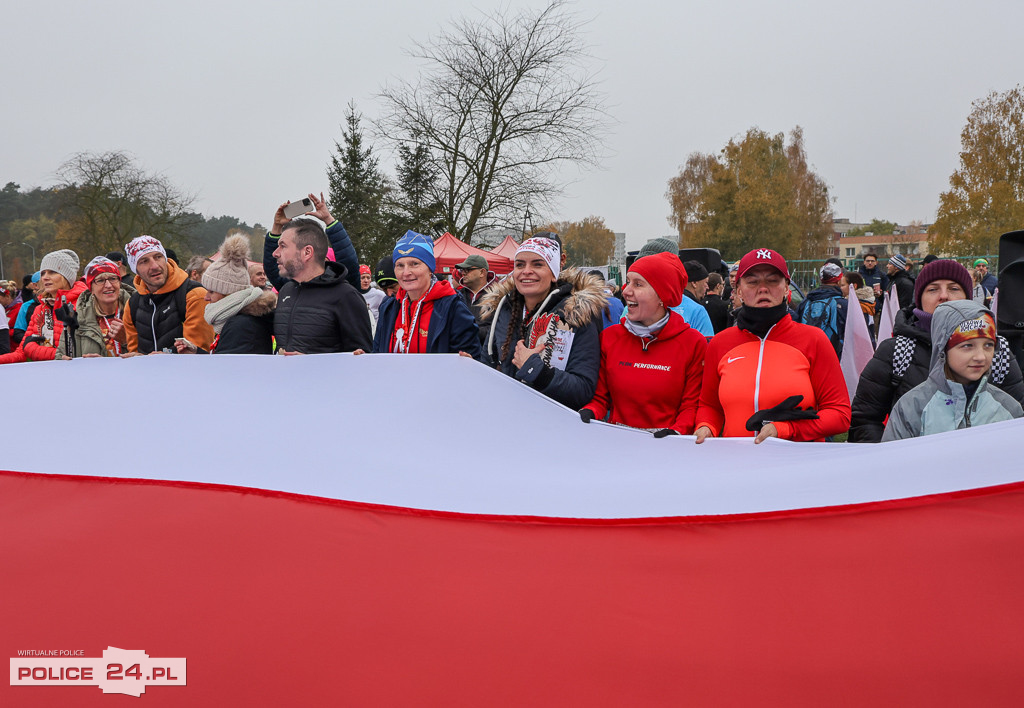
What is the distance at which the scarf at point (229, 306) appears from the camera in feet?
13.9

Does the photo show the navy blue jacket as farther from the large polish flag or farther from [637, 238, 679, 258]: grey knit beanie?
[637, 238, 679, 258]: grey knit beanie

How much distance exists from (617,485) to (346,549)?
0.82 m

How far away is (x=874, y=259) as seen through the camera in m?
13.5

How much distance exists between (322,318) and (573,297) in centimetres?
135

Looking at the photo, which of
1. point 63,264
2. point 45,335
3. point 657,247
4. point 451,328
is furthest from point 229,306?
point 63,264

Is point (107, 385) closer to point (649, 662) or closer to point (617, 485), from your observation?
point (617, 485)

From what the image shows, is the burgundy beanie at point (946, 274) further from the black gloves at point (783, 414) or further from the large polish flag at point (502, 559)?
the large polish flag at point (502, 559)

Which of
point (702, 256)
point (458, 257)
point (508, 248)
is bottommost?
point (702, 256)

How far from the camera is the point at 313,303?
4.08 meters

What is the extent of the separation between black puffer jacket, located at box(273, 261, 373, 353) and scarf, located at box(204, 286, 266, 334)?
0.67 feet

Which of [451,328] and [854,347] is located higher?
[451,328]

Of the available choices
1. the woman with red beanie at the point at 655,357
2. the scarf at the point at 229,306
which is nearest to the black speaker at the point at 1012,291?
the woman with red beanie at the point at 655,357

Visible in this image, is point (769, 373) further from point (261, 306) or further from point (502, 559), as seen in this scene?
point (261, 306)

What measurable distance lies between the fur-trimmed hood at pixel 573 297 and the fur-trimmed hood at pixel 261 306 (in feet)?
4.02
